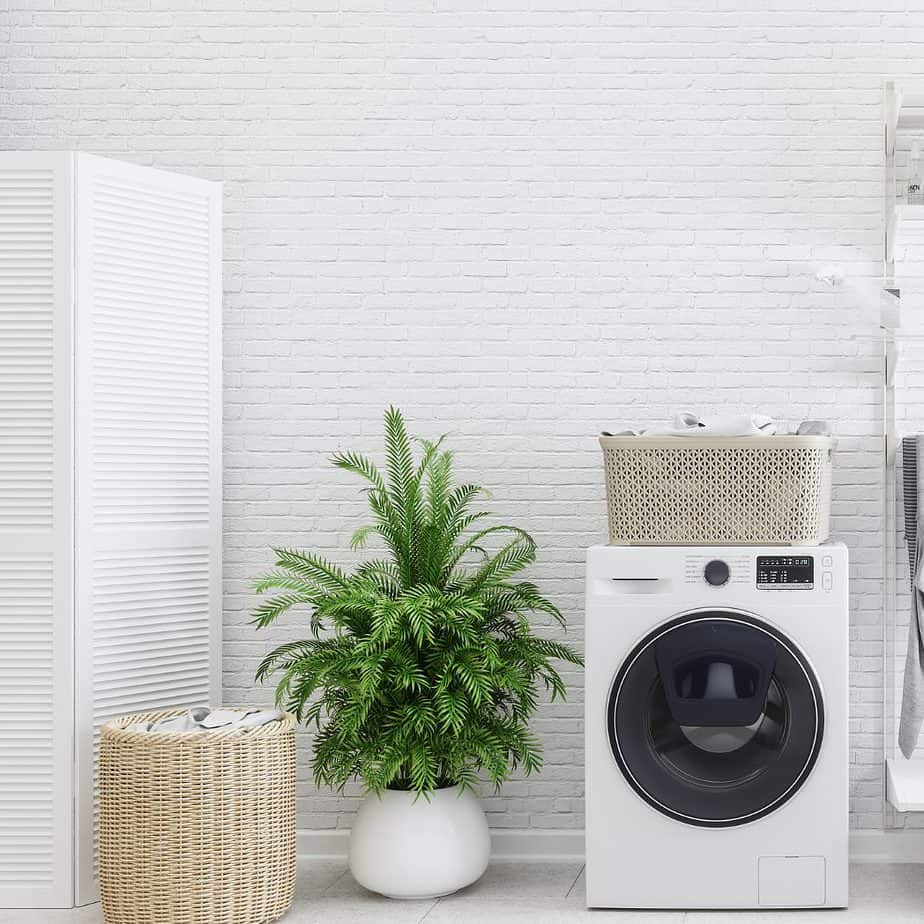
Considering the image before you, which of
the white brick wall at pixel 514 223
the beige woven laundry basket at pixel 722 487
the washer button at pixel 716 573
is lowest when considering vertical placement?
the washer button at pixel 716 573

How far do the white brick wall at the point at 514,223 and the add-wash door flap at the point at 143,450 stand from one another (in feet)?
0.44

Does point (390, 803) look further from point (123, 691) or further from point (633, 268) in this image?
point (633, 268)

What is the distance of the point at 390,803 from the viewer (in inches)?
113

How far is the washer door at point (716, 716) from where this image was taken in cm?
271

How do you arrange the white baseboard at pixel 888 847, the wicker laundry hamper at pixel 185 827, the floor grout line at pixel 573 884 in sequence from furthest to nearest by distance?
the white baseboard at pixel 888 847, the floor grout line at pixel 573 884, the wicker laundry hamper at pixel 185 827

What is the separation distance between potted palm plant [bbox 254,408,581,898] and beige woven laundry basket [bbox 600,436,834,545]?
1.35 ft

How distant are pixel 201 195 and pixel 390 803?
1.76 metres

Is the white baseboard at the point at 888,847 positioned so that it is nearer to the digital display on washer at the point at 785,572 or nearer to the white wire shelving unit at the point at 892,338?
the white wire shelving unit at the point at 892,338

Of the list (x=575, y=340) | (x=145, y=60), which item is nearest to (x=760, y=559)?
(x=575, y=340)

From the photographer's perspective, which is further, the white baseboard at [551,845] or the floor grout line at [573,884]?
the white baseboard at [551,845]

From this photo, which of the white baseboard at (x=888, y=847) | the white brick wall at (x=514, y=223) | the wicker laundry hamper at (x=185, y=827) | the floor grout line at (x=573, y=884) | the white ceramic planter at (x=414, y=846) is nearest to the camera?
the wicker laundry hamper at (x=185, y=827)

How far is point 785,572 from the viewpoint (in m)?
2.75

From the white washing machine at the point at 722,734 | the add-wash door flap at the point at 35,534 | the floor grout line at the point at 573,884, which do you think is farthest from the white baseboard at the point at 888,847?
the add-wash door flap at the point at 35,534

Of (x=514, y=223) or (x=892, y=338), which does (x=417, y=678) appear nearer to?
(x=514, y=223)
